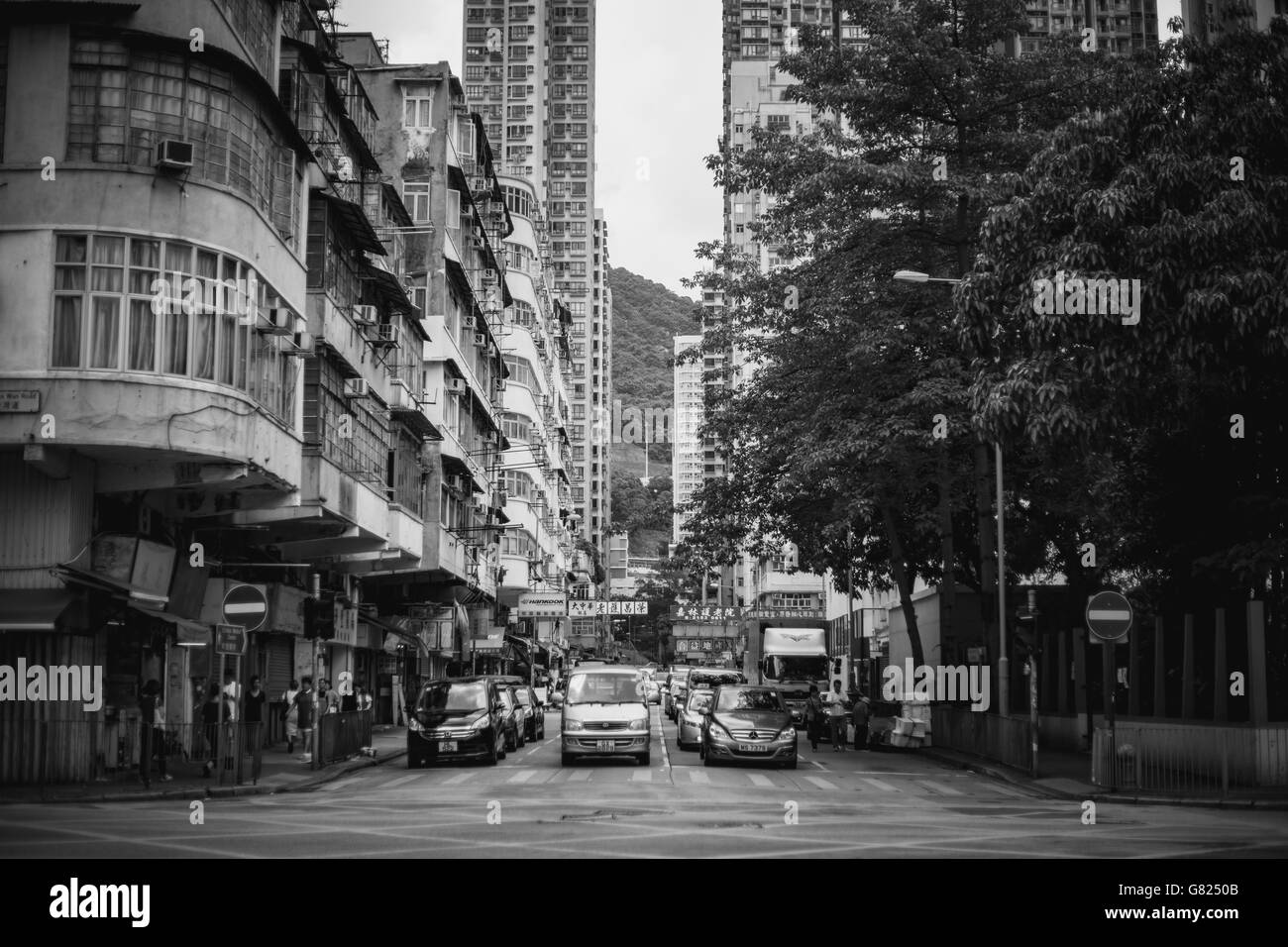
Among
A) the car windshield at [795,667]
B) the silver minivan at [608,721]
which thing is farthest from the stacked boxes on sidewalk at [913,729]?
the car windshield at [795,667]

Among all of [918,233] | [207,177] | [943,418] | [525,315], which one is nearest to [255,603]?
[207,177]

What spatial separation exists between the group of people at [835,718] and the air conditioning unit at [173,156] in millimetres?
21572

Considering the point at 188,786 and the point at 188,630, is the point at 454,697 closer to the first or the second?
the point at 188,630

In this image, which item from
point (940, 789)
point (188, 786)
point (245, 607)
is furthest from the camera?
point (940, 789)

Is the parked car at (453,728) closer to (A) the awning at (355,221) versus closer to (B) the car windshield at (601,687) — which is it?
(B) the car windshield at (601,687)

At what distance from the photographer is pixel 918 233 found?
3428 cm

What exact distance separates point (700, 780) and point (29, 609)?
1100 cm

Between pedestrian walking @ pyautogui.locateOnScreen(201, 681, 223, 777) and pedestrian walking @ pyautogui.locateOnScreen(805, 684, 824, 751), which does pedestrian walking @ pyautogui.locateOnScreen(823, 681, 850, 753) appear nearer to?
pedestrian walking @ pyautogui.locateOnScreen(805, 684, 824, 751)

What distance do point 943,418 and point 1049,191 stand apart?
988 cm

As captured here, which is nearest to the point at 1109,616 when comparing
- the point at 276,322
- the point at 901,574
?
the point at 276,322

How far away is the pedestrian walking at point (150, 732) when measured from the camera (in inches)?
868

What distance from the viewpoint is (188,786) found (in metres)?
22.1

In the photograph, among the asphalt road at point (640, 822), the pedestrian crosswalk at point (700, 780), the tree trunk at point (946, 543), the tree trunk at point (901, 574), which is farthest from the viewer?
the tree trunk at point (901, 574)

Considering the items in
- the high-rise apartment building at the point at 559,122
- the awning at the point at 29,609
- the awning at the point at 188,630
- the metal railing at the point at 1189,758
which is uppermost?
the high-rise apartment building at the point at 559,122
